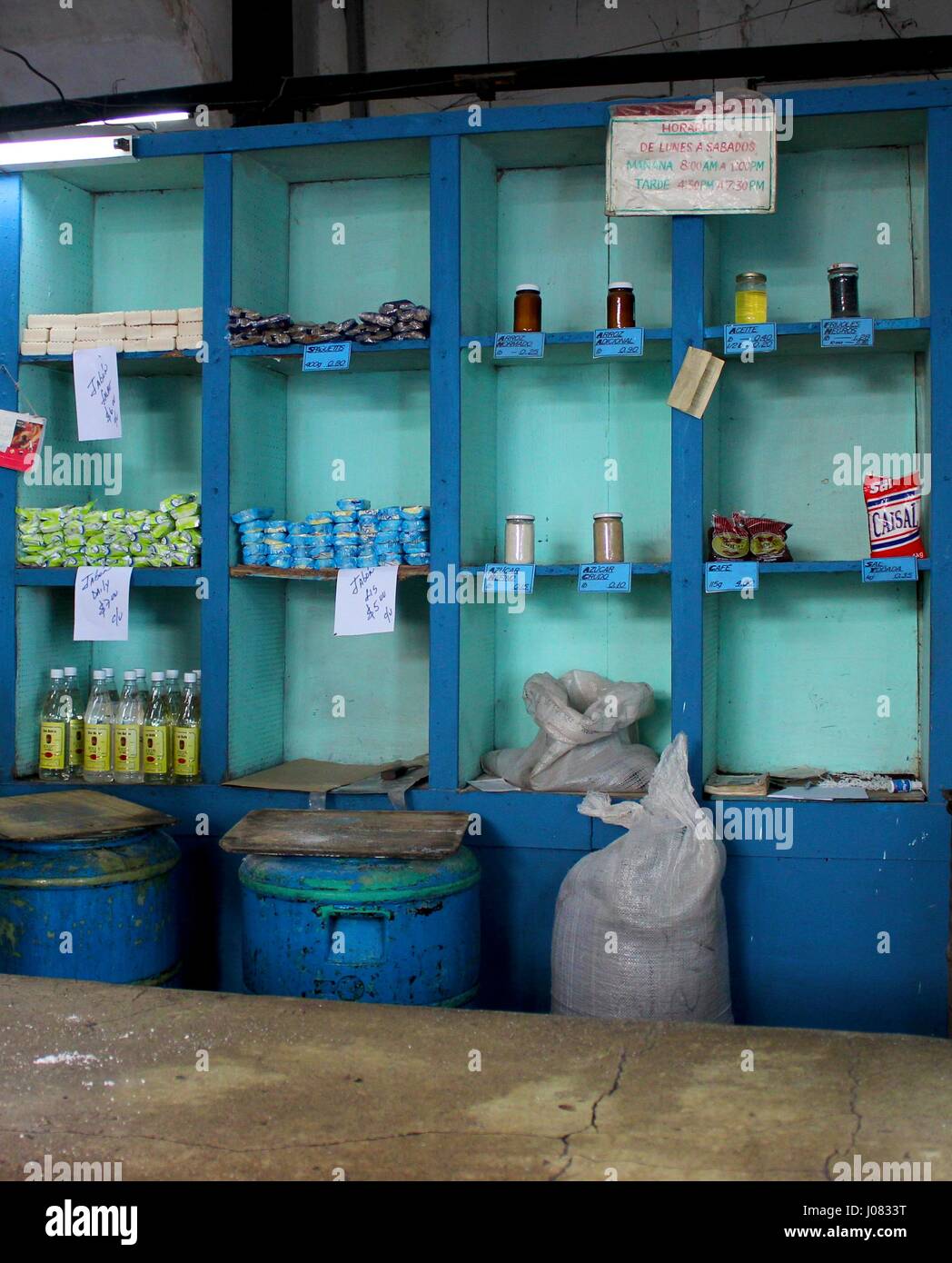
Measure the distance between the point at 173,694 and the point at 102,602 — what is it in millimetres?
363

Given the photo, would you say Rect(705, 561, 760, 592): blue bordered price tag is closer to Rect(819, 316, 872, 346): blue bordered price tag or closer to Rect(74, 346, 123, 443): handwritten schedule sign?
Rect(819, 316, 872, 346): blue bordered price tag

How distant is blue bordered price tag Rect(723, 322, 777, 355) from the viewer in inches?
117

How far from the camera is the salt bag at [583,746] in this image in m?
3.11

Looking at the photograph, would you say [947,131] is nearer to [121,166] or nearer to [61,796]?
[121,166]

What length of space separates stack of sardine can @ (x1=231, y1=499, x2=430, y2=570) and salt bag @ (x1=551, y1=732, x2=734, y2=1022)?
888 millimetres

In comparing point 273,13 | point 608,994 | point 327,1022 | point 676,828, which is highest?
point 273,13

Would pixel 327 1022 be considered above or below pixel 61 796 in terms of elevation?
below

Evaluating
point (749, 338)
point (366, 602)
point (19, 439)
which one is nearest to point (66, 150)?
point (19, 439)

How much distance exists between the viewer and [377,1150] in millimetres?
1475

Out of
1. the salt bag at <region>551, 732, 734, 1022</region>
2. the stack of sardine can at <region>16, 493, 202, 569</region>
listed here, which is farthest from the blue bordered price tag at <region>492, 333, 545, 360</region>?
the salt bag at <region>551, 732, 734, 1022</region>

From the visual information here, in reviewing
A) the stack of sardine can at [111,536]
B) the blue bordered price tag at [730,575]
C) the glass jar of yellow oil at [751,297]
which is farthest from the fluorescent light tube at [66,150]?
the blue bordered price tag at [730,575]

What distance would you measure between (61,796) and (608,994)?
145cm

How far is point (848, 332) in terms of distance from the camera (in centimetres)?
293
